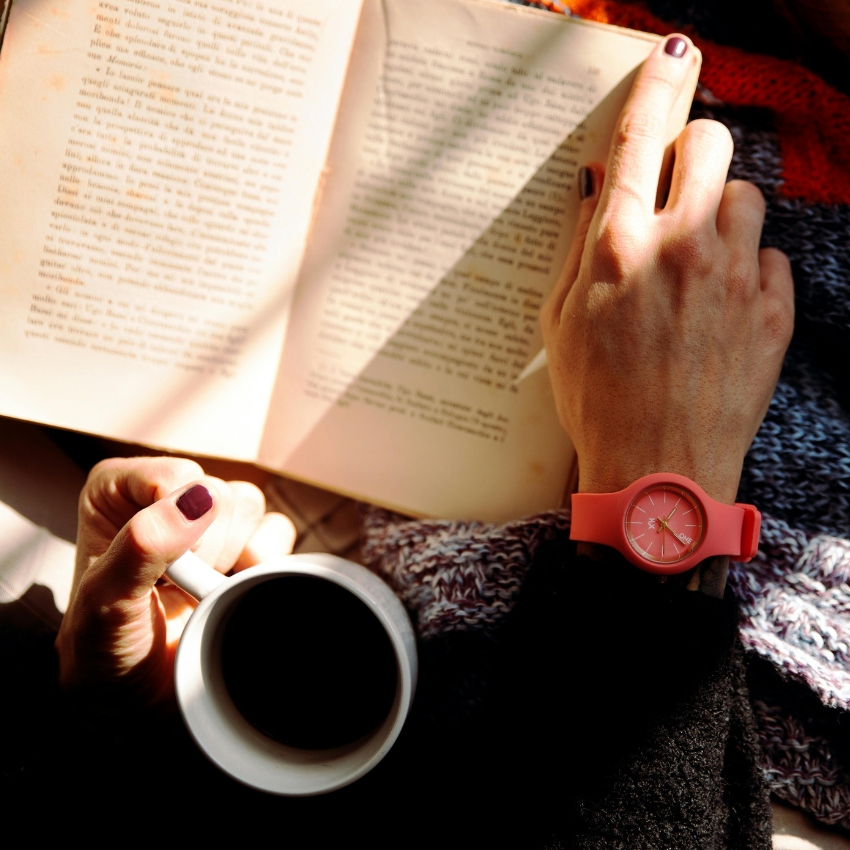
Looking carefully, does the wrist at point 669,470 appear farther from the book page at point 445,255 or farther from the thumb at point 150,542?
the thumb at point 150,542

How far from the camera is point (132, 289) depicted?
30.0 inches

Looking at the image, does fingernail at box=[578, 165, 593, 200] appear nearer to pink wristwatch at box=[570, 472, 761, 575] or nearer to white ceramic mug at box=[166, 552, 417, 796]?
pink wristwatch at box=[570, 472, 761, 575]

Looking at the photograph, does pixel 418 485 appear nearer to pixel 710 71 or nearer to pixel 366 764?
pixel 366 764

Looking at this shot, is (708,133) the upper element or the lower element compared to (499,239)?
upper

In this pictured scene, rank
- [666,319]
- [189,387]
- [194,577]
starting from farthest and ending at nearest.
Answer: [189,387] → [666,319] → [194,577]

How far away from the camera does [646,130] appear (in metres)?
0.67

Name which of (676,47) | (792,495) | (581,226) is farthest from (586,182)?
(792,495)

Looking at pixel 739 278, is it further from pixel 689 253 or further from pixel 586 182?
pixel 586 182

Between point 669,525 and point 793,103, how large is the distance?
534mm

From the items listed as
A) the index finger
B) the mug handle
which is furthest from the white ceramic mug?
the index finger

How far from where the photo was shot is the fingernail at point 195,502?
0.58 metres

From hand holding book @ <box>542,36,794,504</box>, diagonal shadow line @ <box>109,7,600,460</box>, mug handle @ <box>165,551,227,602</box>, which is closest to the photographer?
mug handle @ <box>165,551,227,602</box>

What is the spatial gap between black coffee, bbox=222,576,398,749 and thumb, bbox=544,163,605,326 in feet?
1.27

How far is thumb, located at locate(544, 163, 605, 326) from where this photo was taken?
708 millimetres
